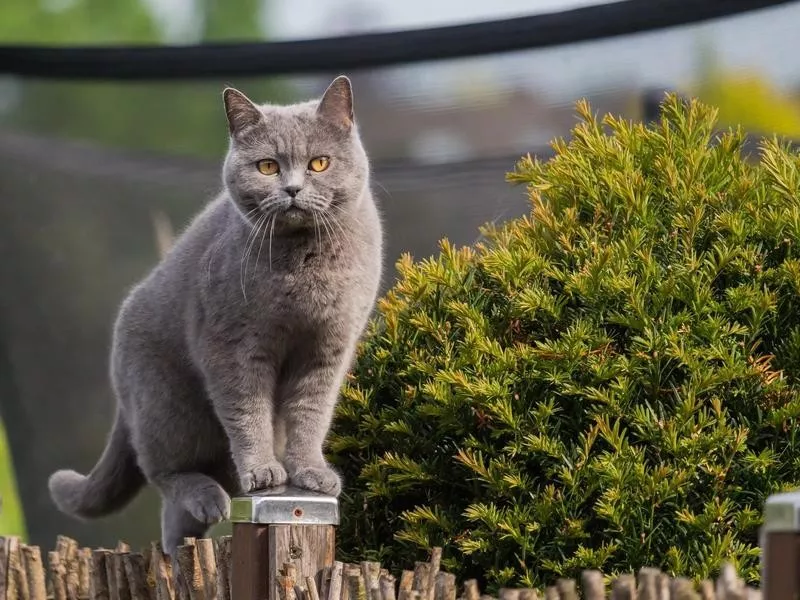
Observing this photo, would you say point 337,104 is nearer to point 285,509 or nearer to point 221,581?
point 285,509

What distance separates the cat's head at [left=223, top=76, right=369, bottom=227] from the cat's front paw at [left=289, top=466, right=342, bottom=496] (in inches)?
22.8

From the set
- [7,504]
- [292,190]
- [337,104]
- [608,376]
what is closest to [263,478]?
[292,190]

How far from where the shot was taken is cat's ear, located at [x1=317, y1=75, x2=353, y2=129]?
2514mm

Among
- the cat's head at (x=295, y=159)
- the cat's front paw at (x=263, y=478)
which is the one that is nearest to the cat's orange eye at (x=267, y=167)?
the cat's head at (x=295, y=159)

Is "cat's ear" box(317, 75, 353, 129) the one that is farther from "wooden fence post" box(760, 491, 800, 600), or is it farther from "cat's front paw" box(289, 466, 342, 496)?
"wooden fence post" box(760, 491, 800, 600)

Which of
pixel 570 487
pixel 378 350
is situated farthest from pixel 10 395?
pixel 570 487

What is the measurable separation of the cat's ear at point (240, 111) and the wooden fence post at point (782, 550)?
158 centimetres

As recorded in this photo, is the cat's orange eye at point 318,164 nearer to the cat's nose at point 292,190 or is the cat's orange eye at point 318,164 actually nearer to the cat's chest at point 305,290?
the cat's nose at point 292,190

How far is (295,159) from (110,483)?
128cm

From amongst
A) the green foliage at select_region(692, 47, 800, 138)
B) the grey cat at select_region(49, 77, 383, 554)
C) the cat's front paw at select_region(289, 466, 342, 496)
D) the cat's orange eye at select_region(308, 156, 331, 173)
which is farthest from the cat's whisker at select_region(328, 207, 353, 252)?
the green foliage at select_region(692, 47, 800, 138)

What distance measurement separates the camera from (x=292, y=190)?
2.39 meters

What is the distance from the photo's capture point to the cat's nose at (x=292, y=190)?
7.83ft

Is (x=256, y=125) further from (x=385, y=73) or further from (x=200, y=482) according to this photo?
(x=385, y=73)

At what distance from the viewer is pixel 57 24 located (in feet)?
25.7
